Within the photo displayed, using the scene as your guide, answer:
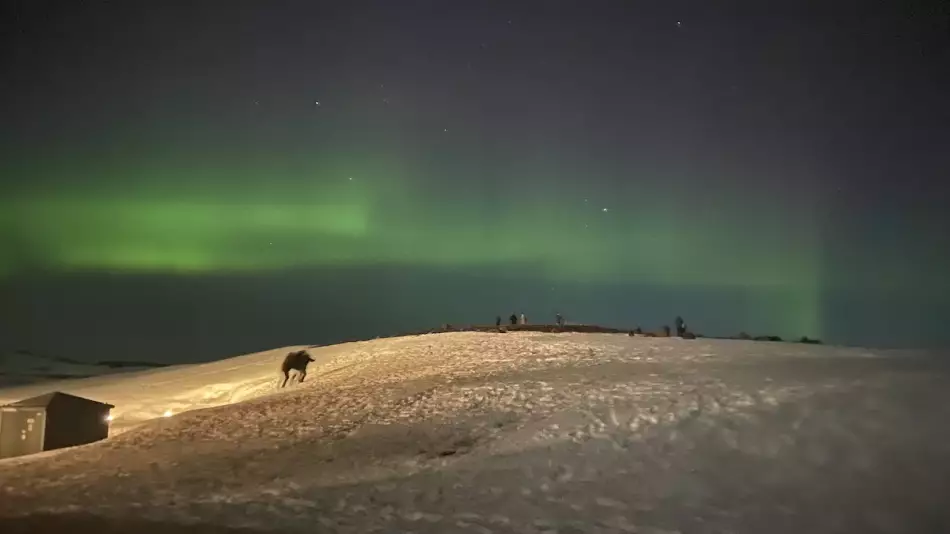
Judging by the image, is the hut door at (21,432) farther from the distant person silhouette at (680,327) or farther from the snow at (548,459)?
the distant person silhouette at (680,327)

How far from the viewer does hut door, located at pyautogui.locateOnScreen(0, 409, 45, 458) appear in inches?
627

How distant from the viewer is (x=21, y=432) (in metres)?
16.1

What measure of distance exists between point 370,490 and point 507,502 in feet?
6.70

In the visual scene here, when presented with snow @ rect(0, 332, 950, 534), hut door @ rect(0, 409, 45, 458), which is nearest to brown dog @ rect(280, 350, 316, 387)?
snow @ rect(0, 332, 950, 534)

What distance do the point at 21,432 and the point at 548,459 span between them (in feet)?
43.7

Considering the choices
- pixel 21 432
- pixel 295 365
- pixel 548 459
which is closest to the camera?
pixel 548 459

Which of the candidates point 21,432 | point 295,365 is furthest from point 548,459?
point 295,365

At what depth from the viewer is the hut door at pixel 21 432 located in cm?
1593

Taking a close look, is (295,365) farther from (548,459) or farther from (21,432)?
(548,459)

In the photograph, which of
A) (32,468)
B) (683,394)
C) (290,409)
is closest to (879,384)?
(683,394)

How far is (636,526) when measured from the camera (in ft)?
25.1

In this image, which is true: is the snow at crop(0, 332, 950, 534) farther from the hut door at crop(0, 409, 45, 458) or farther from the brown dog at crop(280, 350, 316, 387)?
the brown dog at crop(280, 350, 316, 387)

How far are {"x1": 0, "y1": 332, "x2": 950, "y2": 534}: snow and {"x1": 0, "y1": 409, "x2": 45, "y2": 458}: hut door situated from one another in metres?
2.96

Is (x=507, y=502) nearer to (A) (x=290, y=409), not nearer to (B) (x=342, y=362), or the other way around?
(A) (x=290, y=409)
